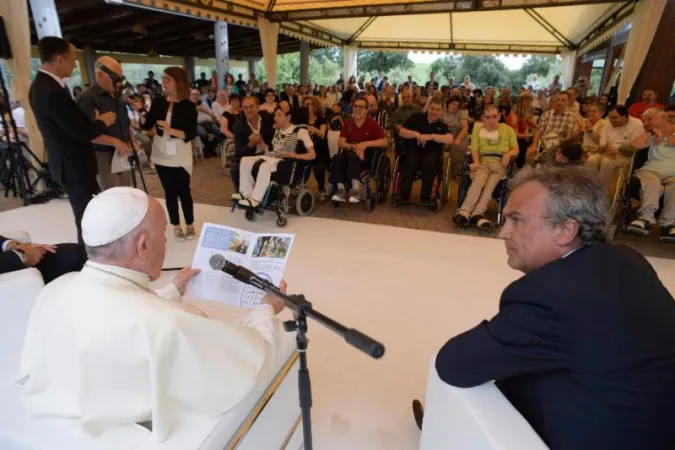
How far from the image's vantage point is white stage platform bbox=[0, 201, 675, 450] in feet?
5.74

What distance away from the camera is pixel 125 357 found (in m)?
0.88

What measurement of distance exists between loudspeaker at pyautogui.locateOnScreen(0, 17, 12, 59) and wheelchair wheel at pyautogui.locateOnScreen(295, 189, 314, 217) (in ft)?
11.5

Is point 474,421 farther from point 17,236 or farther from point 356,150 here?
point 356,150

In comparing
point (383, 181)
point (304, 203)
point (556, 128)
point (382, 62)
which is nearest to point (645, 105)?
point (556, 128)

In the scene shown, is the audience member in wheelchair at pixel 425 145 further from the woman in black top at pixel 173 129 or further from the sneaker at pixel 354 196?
the woman in black top at pixel 173 129

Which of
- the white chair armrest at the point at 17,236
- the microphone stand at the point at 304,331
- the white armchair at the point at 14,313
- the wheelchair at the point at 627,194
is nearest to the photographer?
the microphone stand at the point at 304,331

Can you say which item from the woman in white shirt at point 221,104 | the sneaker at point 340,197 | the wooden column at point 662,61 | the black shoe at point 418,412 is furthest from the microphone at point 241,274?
the wooden column at point 662,61

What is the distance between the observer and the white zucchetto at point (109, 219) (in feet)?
3.12

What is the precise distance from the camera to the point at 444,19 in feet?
40.0

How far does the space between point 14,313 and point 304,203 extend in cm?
308

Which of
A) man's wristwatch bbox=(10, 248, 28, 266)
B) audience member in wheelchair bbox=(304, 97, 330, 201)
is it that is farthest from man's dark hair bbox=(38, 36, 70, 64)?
audience member in wheelchair bbox=(304, 97, 330, 201)

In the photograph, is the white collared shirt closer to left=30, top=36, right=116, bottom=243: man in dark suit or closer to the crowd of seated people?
left=30, top=36, right=116, bottom=243: man in dark suit

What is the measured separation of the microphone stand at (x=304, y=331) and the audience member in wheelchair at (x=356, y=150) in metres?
3.44

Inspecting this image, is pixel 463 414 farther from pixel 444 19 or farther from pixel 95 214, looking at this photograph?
pixel 444 19
